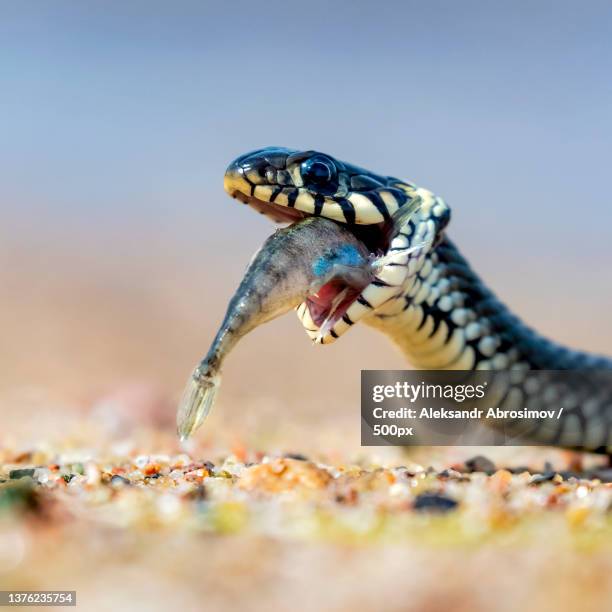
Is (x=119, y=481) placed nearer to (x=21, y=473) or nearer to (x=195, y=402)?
(x=195, y=402)

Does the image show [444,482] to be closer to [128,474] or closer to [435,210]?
[128,474]

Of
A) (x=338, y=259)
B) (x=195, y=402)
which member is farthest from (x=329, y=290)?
(x=195, y=402)

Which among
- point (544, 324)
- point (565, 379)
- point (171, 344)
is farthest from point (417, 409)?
point (544, 324)

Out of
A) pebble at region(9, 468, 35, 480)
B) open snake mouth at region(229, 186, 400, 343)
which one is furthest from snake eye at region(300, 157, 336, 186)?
pebble at region(9, 468, 35, 480)

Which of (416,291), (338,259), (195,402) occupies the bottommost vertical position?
(195,402)

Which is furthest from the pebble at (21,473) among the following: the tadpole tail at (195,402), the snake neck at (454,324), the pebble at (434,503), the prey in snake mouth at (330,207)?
the snake neck at (454,324)

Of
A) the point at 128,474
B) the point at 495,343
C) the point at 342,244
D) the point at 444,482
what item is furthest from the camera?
the point at 495,343
